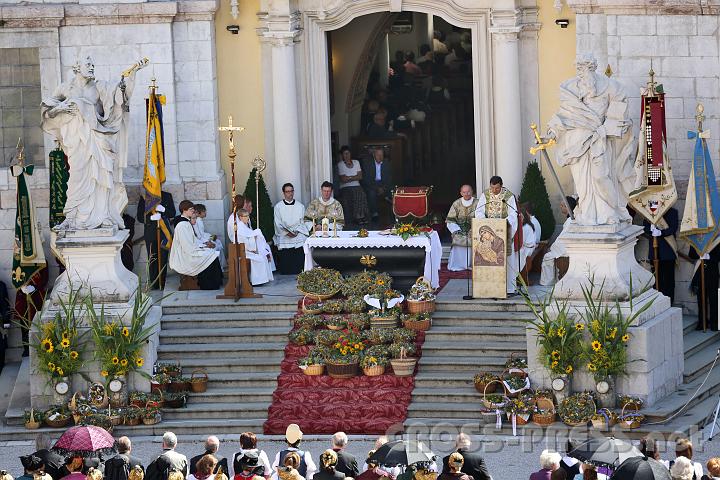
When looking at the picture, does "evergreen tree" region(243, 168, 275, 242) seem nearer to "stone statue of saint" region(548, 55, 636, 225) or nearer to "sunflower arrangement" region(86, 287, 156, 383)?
"sunflower arrangement" region(86, 287, 156, 383)

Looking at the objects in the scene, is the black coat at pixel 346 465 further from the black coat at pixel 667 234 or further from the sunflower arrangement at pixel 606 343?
the black coat at pixel 667 234

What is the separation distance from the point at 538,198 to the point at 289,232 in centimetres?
357

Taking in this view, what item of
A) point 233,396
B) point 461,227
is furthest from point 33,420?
point 461,227

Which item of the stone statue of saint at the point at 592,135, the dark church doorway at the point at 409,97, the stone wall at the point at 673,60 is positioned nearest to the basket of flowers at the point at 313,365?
the stone statue of saint at the point at 592,135

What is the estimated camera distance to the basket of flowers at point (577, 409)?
24906 millimetres

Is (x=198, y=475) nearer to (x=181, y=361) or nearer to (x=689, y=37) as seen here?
(x=181, y=361)

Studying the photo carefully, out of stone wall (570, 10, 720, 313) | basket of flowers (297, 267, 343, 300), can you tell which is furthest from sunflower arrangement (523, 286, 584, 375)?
stone wall (570, 10, 720, 313)

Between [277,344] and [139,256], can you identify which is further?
[139,256]

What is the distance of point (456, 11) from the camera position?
29984mm

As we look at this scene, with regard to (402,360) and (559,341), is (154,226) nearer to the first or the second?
(402,360)

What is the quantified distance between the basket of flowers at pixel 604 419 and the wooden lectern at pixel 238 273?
214 inches

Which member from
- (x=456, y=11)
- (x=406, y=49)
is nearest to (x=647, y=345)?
(x=456, y=11)

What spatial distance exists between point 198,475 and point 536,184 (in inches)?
426

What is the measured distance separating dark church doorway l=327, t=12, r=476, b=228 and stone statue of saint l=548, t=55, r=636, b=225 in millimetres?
6596
